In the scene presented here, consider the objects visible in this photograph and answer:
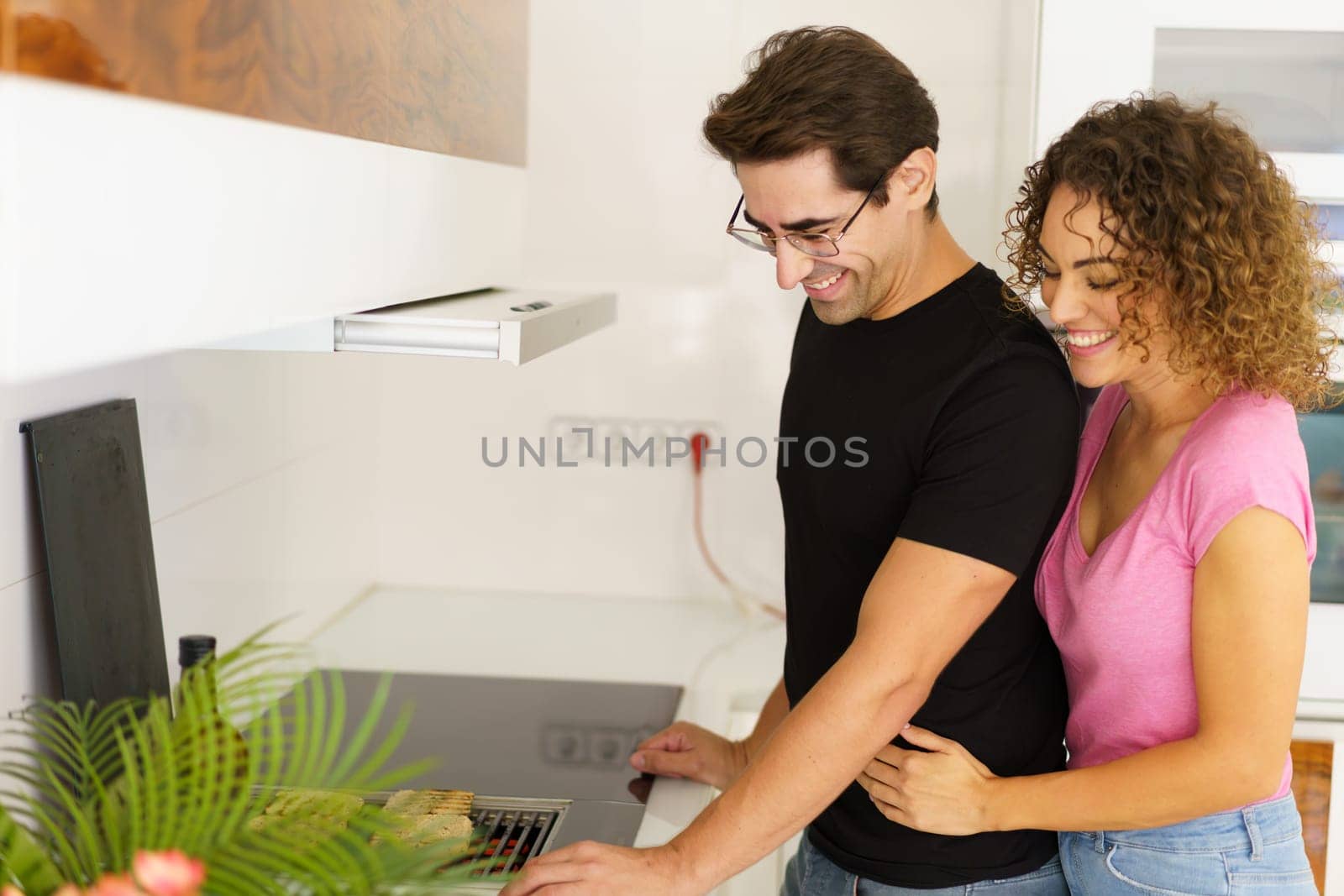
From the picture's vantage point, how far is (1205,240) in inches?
41.3

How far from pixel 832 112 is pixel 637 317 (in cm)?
122

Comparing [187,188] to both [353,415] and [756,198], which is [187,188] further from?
[353,415]

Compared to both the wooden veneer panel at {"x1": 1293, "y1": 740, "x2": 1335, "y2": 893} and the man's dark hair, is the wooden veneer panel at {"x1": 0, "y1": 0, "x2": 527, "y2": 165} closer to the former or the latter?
the man's dark hair

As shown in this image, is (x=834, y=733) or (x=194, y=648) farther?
(x=194, y=648)

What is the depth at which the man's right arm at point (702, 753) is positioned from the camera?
4.99ft

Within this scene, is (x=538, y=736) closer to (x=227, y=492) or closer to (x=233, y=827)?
(x=227, y=492)

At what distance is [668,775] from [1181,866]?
0.63m

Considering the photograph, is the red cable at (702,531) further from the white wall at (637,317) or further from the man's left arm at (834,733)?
the man's left arm at (834,733)

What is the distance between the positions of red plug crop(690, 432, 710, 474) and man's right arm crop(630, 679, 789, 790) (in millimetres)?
857

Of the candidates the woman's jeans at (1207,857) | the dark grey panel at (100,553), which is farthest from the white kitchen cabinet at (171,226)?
the woman's jeans at (1207,857)

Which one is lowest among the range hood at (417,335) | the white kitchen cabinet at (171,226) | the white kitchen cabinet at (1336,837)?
the white kitchen cabinet at (1336,837)

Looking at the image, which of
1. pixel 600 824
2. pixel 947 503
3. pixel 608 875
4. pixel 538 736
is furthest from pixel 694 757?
pixel 947 503

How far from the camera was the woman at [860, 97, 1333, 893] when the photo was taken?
1036mm

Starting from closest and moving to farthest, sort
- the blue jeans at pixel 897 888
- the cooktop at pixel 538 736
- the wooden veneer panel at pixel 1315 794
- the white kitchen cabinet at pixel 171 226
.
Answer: the white kitchen cabinet at pixel 171 226, the blue jeans at pixel 897 888, the cooktop at pixel 538 736, the wooden veneer panel at pixel 1315 794
